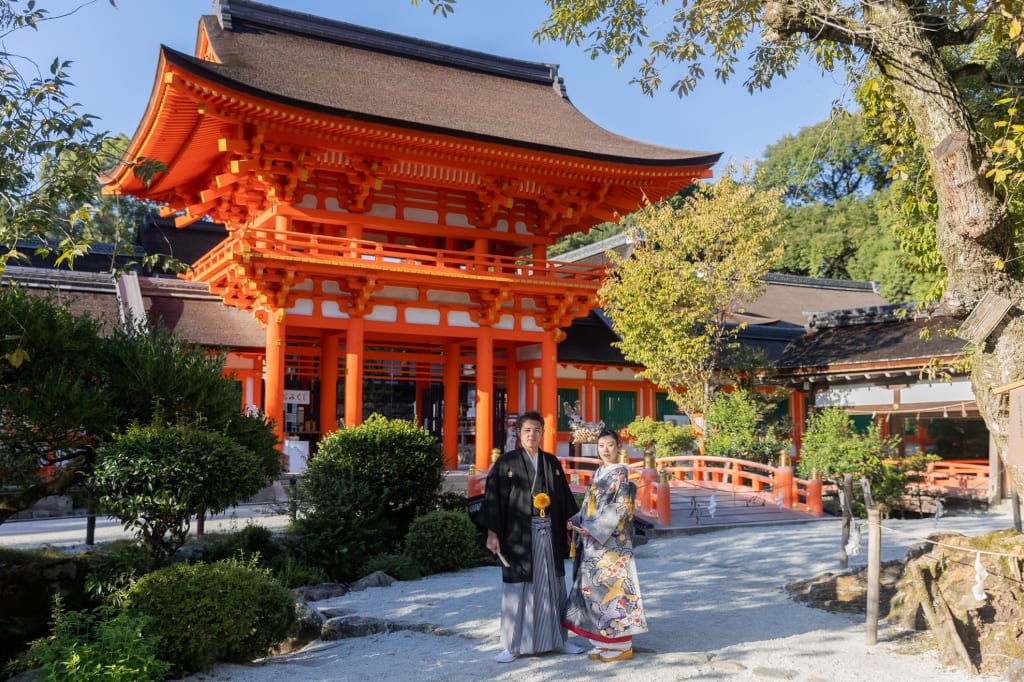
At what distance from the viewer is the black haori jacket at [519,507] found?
559cm

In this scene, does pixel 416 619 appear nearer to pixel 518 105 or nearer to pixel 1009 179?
pixel 1009 179

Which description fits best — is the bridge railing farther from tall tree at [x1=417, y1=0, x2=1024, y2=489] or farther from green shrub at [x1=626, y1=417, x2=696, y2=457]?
tall tree at [x1=417, y1=0, x2=1024, y2=489]

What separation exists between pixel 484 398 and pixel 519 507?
10.5 m

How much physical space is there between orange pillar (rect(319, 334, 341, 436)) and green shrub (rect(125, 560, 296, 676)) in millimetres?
9543

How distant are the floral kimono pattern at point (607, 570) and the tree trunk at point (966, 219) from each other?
8.03 ft

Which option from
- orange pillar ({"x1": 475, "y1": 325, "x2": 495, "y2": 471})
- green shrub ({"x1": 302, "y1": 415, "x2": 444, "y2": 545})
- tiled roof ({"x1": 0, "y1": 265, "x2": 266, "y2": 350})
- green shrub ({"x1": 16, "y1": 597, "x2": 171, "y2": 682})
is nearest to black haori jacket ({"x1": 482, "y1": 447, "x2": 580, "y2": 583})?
green shrub ({"x1": 16, "y1": 597, "x2": 171, "y2": 682})

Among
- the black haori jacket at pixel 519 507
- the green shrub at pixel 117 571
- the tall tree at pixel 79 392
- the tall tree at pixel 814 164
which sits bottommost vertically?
the green shrub at pixel 117 571

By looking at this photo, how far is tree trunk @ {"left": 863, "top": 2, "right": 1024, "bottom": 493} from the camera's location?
17.7 feet

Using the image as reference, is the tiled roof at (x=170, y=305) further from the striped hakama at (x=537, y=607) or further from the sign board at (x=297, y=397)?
the striped hakama at (x=537, y=607)

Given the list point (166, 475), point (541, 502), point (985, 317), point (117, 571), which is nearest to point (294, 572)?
point (117, 571)

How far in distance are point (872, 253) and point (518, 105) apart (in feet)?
69.9

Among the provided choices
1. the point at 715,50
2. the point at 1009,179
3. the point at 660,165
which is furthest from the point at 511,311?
the point at 1009,179

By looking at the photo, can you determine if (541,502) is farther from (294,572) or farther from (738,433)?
(738,433)

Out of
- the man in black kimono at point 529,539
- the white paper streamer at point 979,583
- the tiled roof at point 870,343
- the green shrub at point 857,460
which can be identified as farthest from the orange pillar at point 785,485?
the man in black kimono at point 529,539
